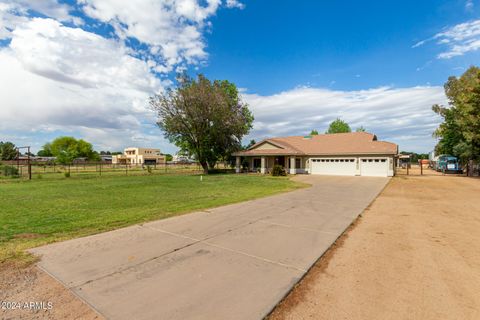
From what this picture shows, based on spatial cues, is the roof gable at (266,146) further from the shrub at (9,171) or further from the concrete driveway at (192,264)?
the shrub at (9,171)

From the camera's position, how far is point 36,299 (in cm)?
277

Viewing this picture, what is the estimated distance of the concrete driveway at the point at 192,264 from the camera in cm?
269

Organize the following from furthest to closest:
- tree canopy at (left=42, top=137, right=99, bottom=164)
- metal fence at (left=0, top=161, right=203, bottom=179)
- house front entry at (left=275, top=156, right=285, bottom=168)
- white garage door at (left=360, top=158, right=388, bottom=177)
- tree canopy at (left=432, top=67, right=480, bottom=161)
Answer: tree canopy at (left=42, top=137, right=99, bottom=164)
house front entry at (left=275, top=156, right=285, bottom=168)
white garage door at (left=360, top=158, right=388, bottom=177)
metal fence at (left=0, top=161, right=203, bottom=179)
tree canopy at (left=432, top=67, right=480, bottom=161)

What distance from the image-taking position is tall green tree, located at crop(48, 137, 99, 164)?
7056cm

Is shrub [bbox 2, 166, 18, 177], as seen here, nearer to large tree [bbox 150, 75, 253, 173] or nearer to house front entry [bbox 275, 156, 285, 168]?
large tree [bbox 150, 75, 253, 173]

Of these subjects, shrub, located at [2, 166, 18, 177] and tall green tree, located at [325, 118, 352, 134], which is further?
tall green tree, located at [325, 118, 352, 134]

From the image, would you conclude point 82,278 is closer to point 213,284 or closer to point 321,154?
point 213,284

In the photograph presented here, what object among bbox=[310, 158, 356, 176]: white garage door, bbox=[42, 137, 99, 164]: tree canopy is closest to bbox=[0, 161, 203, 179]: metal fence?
bbox=[310, 158, 356, 176]: white garage door

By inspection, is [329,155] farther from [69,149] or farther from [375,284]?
[69,149]

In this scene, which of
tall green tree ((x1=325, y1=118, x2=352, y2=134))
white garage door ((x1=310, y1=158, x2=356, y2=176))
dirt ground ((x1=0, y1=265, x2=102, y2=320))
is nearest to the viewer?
dirt ground ((x1=0, y1=265, x2=102, y2=320))

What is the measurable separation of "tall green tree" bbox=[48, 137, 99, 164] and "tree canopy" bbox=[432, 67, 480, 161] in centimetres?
8325

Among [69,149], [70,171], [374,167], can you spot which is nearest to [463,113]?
[374,167]

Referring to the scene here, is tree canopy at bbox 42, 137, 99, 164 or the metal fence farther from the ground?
tree canopy at bbox 42, 137, 99, 164

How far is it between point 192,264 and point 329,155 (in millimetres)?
24153
